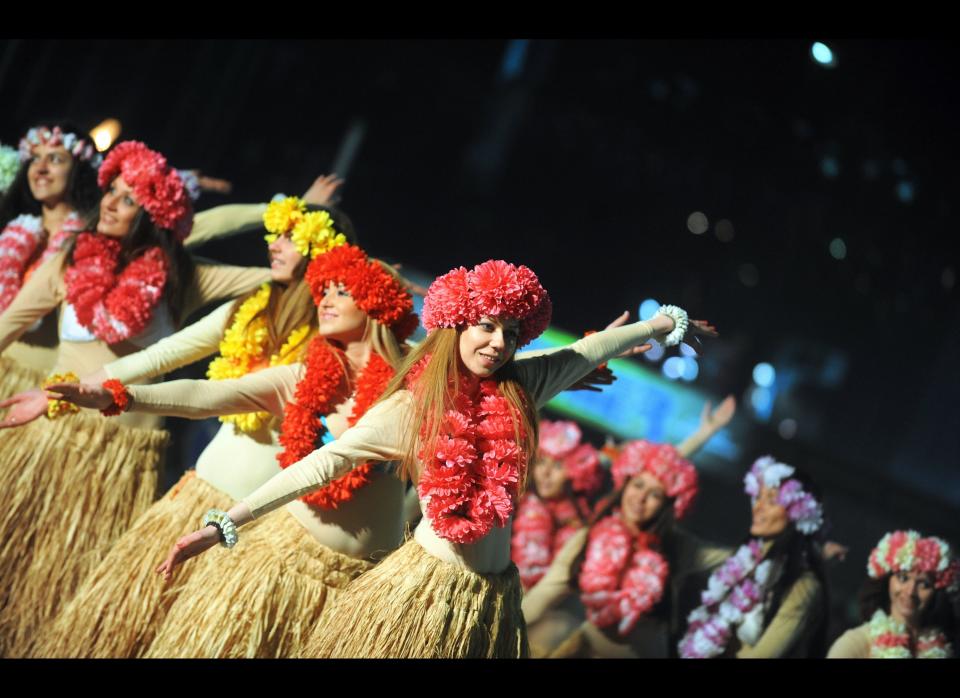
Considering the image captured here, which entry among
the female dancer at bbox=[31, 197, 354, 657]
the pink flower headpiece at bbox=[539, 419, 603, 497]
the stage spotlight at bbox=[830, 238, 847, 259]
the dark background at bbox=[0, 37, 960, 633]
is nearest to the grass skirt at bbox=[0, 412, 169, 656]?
the female dancer at bbox=[31, 197, 354, 657]

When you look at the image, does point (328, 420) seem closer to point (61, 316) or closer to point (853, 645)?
point (61, 316)

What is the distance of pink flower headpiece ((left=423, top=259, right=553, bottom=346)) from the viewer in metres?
2.30

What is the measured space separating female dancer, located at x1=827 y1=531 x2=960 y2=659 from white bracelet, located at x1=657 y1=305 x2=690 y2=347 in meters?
1.36

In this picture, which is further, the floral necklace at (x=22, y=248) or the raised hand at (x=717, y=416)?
the raised hand at (x=717, y=416)

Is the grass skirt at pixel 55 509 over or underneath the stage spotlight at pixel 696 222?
underneath

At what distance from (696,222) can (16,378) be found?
249cm

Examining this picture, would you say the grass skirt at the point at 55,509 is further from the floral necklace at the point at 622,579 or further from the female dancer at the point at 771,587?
the female dancer at the point at 771,587

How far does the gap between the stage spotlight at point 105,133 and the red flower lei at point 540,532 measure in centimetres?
187

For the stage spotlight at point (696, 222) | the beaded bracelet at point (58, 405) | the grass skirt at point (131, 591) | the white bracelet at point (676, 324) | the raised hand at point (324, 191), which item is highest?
the stage spotlight at point (696, 222)

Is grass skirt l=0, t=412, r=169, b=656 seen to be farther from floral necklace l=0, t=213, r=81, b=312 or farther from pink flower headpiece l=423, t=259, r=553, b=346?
pink flower headpiece l=423, t=259, r=553, b=346

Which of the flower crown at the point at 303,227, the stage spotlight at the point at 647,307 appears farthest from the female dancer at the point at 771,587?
the flower crown at the point at 303,227

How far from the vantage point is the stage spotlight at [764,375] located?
4637 millimetres

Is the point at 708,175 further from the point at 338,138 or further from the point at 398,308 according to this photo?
the point at 398,308

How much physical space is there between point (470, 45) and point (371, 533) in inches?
91.7
